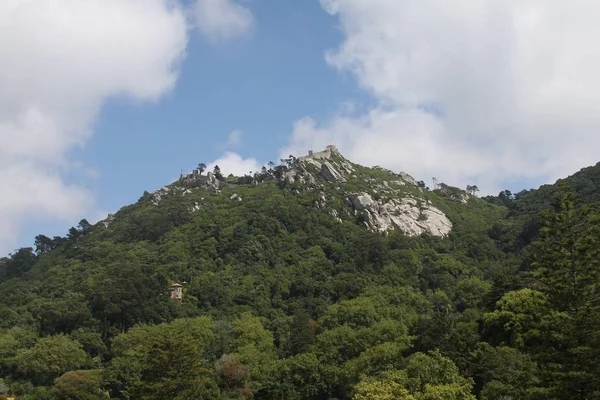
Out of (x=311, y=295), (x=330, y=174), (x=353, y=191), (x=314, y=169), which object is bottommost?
(x=311, y=295)

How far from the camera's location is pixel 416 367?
133 ft

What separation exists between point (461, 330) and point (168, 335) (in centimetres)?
2257

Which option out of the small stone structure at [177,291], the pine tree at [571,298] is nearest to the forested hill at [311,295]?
the pine tree at [571,298]

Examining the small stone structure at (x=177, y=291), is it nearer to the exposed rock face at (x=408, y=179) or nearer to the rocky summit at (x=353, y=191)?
the rocky summit at (x=353, y=191)

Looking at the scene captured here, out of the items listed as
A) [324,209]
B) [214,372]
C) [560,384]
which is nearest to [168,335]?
[214,372]

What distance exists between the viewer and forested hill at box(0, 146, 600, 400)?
120 ft

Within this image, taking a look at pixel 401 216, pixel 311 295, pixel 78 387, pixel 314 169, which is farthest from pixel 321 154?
pixel 78 387

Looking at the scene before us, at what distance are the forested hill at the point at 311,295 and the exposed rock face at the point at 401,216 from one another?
418 mm

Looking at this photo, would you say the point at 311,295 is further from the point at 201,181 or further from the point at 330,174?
→ the point at 201,181

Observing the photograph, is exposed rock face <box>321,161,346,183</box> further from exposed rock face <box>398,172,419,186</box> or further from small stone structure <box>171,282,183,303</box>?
small stone structure <box>171,282,183,303</box>

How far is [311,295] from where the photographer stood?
86.1 m

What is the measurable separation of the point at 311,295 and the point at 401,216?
31317mm

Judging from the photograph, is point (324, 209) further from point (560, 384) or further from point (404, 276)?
point (560, 384)

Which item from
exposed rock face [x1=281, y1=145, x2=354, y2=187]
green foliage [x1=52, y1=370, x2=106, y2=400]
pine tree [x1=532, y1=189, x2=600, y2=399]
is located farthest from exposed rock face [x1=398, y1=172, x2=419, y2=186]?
pine tree [x1=532, y1=189, x2=600, y2=399]
